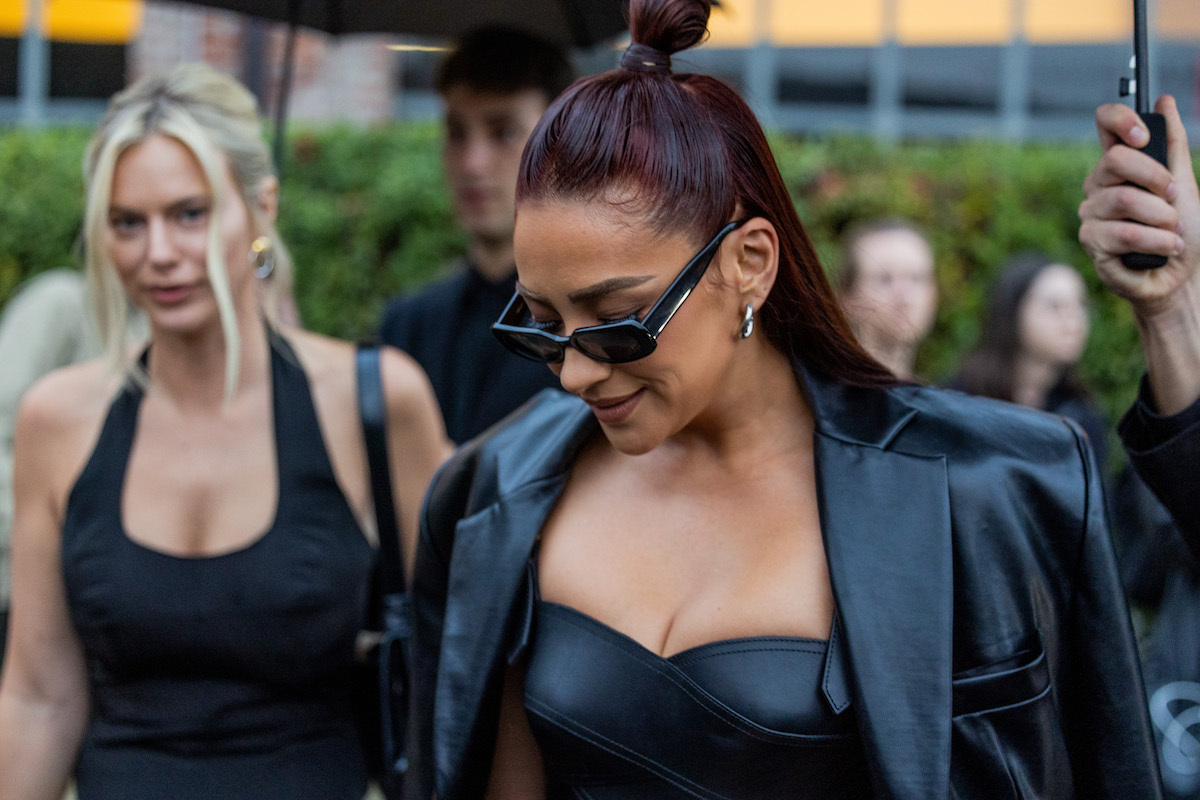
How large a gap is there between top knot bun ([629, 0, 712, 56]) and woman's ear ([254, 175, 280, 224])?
1.29 metres

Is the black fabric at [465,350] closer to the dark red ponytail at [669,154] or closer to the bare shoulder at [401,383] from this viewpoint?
the bare shoulder at [401,383]

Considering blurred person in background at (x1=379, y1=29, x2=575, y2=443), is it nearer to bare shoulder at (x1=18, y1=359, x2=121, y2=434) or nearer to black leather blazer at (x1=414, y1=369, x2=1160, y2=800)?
bare shoulder at (x1=18, y1=359, x2=121, y2=434)

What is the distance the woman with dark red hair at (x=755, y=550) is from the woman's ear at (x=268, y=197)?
1232 millimetres

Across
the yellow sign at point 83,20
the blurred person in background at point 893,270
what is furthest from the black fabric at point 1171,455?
the yellow sign at point 83,20

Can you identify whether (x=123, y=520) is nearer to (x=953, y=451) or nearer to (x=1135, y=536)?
(x=953, y=451)

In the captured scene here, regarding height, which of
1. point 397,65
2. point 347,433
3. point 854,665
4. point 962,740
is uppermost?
point 397,65

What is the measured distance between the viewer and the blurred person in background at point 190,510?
266cm

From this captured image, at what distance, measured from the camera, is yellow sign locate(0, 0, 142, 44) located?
9.18 meters

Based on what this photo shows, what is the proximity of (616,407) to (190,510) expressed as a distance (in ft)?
4.20

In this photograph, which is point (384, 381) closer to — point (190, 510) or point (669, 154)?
point (190, 510)

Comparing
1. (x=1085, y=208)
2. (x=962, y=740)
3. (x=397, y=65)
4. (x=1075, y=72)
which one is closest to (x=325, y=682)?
(x=962, y=740)

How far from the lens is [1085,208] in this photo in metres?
2.05

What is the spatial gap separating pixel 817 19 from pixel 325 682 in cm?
777

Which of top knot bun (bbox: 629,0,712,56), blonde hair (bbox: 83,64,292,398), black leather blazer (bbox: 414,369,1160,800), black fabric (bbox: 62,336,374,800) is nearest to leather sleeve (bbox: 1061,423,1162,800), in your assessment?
black leather blazer (bbox: 414,369,1160,800)
